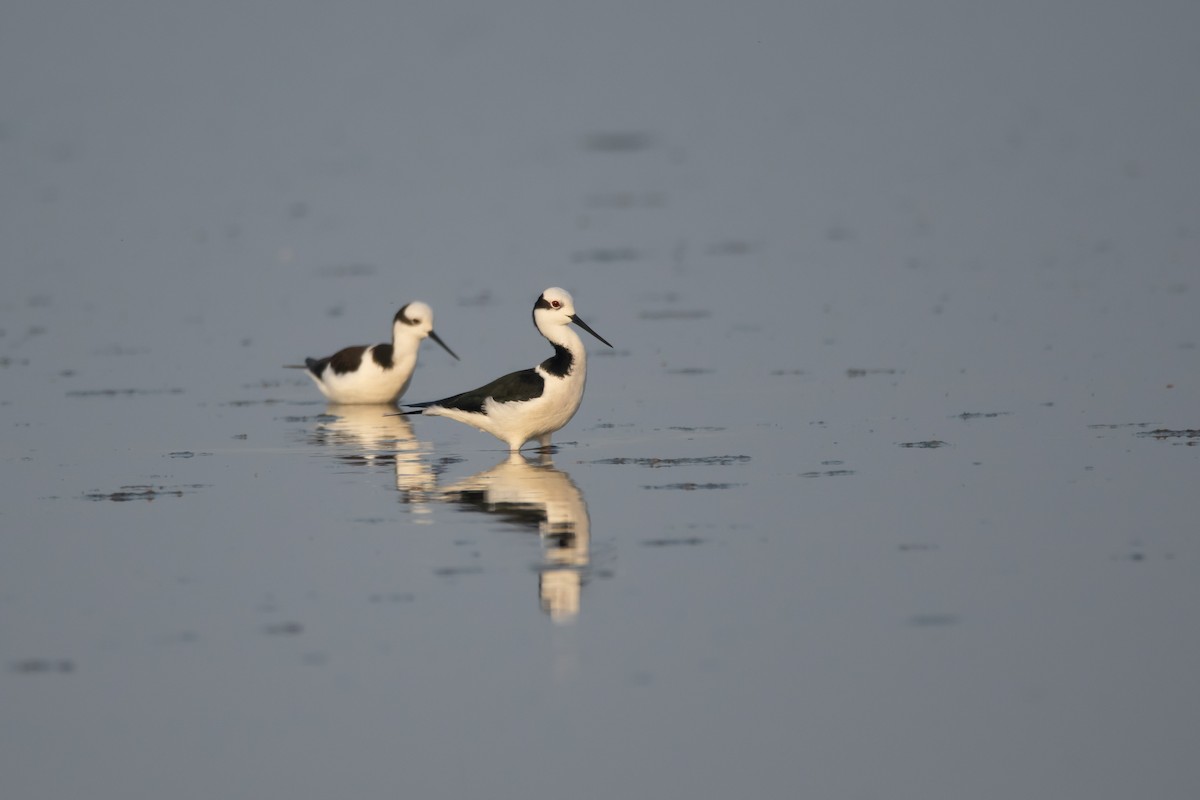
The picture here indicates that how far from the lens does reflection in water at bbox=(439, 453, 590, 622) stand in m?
9.43

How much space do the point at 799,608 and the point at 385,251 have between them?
17334 millimetres

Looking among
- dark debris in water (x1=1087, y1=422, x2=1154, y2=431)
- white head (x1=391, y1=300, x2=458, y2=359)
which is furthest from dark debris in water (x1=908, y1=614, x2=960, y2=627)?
white head (x1=391, y1=300, x2=458, y2=359)

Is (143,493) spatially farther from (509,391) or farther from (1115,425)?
(1115,425)

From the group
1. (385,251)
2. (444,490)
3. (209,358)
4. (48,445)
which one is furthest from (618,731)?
(385,251)

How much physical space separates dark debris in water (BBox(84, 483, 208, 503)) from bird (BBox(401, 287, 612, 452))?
2071 mm

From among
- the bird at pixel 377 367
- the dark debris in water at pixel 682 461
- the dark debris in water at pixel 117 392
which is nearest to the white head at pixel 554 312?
the dark debris in water at pixel 682 461

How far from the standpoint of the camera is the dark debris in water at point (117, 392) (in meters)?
16.4

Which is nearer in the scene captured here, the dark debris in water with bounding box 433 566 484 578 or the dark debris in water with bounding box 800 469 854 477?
the dark debris in water with bounding box 433 566 484 578

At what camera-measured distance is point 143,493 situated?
1220cm

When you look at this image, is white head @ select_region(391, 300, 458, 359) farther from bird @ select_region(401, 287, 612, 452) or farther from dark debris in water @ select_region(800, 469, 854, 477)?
dark debris in water @ select_region(800, 469, 854, 477)

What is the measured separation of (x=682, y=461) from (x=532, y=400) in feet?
3.85

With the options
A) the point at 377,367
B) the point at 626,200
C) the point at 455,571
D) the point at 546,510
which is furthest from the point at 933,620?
the point at 626,200

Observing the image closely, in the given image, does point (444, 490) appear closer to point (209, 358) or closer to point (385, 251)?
point (209, 358)

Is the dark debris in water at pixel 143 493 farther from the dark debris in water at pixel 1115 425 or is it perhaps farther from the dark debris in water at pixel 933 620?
the dark debris in water at pixel 1115 425
